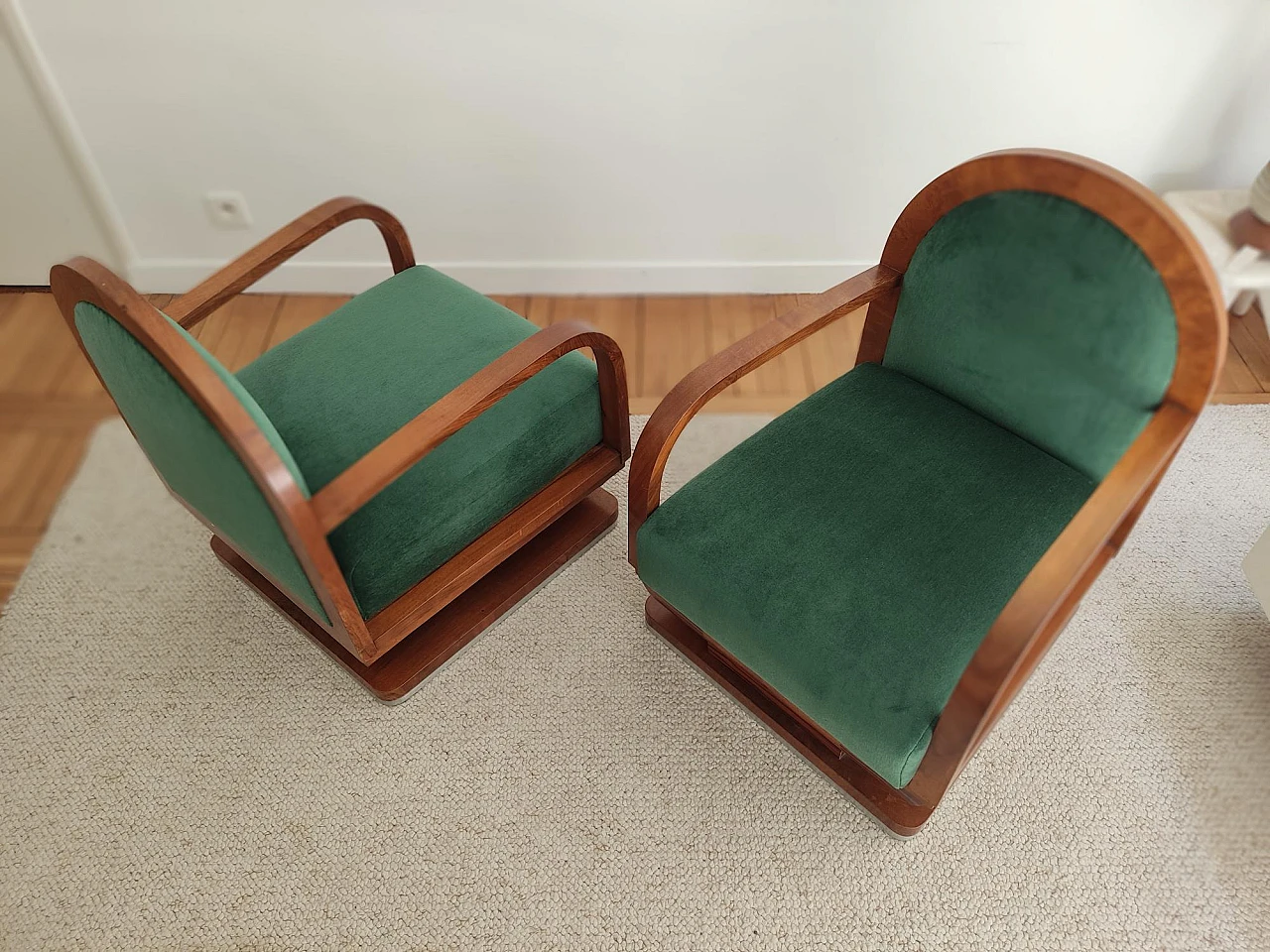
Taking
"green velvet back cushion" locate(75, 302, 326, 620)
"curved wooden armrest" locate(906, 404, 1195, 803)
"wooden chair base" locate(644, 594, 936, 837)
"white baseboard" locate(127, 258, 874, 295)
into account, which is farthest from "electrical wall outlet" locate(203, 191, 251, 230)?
"curved wooden armrest" locate(906, 404, 1195, 803)

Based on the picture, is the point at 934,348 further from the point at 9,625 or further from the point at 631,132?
the point at 9,625

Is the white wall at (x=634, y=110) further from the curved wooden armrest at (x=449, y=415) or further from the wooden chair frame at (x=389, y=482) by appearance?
the curved wooden armrest at (x=449, y=415)

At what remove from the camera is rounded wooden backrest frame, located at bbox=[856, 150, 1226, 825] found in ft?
3.39

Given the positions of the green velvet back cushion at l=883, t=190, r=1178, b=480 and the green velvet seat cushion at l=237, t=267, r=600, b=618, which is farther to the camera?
the green velvet seat cushion at l=237, t=267, r=600, b=618

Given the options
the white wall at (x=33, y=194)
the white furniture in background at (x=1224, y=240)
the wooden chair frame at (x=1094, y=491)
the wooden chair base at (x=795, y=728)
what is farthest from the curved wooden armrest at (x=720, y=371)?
the white wall at (x=33, y=194)

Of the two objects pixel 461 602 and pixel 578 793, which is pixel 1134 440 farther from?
pixel 461 602

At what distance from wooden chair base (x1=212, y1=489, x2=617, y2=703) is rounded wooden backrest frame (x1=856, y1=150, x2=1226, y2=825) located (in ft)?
2.66

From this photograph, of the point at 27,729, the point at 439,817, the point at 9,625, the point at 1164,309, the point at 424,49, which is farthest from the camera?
the point at 424,49

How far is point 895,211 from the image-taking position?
7.24 ft

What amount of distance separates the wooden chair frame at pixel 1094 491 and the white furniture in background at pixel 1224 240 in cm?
81

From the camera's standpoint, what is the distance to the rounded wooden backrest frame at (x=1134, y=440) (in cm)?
103

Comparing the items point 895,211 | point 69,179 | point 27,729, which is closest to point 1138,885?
point 895,211

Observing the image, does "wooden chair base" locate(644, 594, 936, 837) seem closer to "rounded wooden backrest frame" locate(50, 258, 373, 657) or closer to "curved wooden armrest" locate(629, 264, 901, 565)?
"curved wooden armrest" locate(629, 264, 901, 565)

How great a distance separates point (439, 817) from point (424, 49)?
157 centimetres
